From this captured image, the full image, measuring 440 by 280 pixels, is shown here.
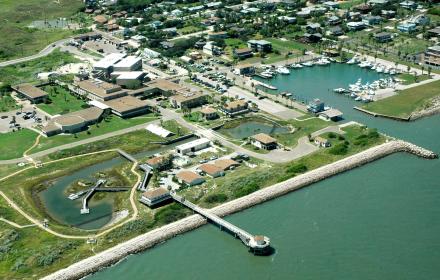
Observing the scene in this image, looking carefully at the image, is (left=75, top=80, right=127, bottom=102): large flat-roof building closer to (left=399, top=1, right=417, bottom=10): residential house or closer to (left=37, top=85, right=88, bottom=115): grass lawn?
(left=37, top=85, right=88, bottom=115): grass lawn

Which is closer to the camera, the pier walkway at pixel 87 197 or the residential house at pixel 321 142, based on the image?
the pier walkway at pixel 87 197

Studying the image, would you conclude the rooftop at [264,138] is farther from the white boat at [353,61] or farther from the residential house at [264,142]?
the white boat at [353,61]

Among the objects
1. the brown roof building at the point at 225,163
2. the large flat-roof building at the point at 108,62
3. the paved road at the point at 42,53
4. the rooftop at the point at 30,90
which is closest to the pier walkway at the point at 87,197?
the brown roof building at the point at 225,163

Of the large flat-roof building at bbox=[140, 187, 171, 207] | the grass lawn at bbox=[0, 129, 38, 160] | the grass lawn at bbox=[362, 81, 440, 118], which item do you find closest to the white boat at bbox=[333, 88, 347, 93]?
the grass lawn at bbox=[362, 81, 440, 118]

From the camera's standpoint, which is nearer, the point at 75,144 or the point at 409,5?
the point at 75,144

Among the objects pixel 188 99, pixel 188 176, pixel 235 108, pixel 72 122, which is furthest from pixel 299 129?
pixel 72 122

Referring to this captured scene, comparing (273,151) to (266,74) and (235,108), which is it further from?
(266,74)

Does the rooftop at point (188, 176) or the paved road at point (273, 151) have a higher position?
the rooftop at point (188, 176)
